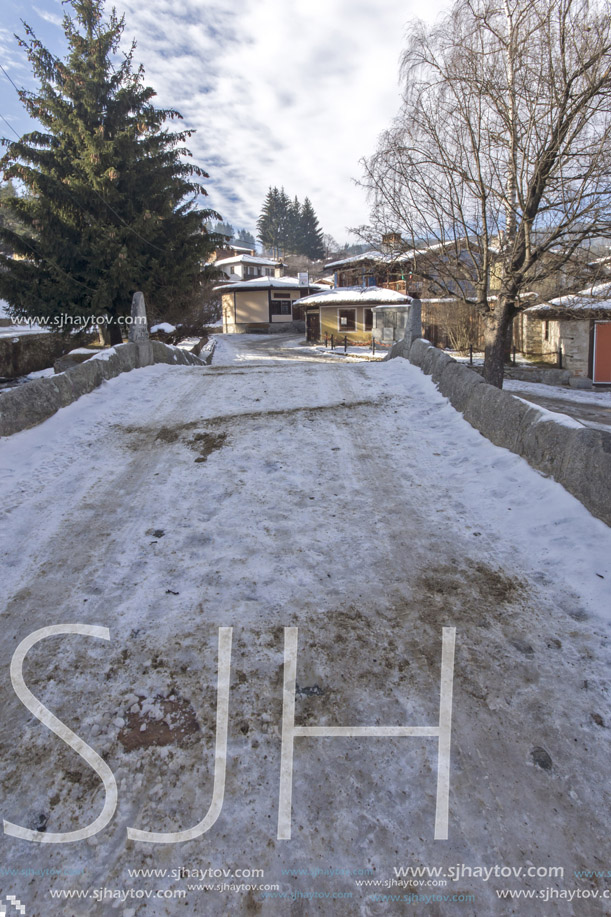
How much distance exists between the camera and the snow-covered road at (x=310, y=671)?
5.49 ft

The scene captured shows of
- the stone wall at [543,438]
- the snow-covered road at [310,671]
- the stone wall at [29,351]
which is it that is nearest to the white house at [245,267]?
the stone wall at [29,351]

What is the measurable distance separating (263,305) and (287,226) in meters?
44.9

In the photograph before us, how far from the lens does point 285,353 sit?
2677cm

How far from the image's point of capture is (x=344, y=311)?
108 ft

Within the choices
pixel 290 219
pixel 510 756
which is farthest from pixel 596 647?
pixel 290 219

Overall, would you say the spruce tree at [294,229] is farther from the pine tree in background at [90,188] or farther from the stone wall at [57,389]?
the stone wall at [57,389]

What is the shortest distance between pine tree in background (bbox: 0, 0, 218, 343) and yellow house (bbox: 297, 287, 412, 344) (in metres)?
15.2

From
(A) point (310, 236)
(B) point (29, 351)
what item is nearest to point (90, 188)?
(B) point (29, 351)

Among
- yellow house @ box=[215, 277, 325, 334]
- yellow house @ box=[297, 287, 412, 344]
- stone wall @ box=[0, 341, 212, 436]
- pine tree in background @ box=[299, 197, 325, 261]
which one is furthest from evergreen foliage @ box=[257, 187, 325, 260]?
stone wall @ box=[0, 341, 212, 436]

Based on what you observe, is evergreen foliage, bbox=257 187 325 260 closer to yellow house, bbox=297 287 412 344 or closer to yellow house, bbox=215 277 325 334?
yellow house, bbox=215 277 325 334

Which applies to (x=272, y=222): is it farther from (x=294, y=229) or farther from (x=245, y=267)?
(x=245, y=267)

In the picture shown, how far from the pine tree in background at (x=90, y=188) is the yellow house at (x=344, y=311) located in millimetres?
15228

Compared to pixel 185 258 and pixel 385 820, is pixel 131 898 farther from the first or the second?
pixel 185 258

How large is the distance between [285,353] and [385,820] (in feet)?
85.4
